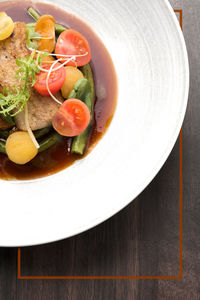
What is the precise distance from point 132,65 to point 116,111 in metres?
0.35

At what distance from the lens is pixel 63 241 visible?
2.56m

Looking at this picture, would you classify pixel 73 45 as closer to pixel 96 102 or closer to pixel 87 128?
pixel 96 102

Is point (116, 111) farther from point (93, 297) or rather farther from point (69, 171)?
point (93, 297)

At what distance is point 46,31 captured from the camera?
2488 millimetres

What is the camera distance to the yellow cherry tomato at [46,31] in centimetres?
247

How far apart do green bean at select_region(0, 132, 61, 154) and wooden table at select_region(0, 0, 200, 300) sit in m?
0.69

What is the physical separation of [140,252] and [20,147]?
1142 mm

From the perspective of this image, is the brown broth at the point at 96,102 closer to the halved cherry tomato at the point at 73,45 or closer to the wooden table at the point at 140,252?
the halved cherry tomato at the point at 73,45

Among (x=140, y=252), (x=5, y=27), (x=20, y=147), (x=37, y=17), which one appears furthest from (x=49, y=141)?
(x=140, y=252)

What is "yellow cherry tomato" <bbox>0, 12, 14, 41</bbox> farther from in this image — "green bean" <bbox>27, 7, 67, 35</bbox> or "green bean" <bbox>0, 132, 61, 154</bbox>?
"green bean" <bbox>0, 132, 61, 154</bbox>

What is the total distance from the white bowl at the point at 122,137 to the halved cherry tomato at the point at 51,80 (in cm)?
51

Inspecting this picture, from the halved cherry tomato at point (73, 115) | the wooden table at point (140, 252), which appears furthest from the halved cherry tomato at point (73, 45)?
the wooden table at point (140, 252)

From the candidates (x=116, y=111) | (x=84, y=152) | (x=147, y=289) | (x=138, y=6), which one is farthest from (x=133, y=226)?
(x=138, y=6)

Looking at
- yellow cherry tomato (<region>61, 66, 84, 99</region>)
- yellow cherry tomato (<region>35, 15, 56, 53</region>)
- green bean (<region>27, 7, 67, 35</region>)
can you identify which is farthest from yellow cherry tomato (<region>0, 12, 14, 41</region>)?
yellow cherry tomato (<region>61, 66, 84, 99</region>)
